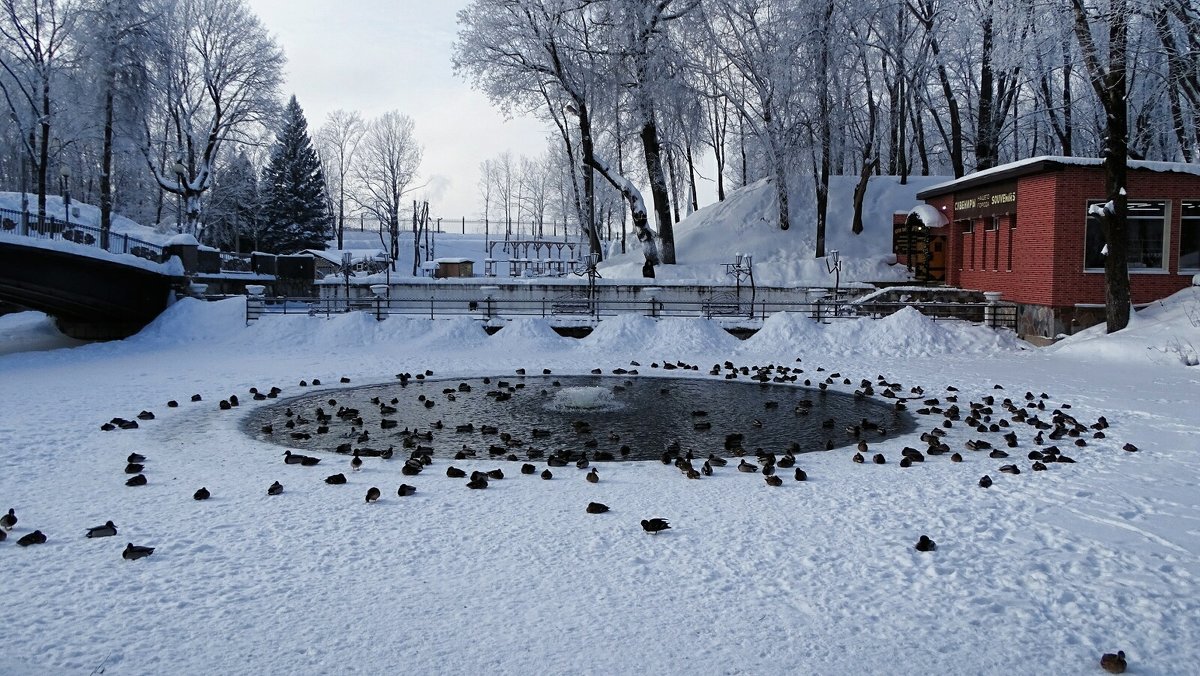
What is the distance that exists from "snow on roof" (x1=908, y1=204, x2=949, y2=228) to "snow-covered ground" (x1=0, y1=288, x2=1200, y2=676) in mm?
21066

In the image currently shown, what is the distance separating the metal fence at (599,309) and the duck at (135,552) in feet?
62.0

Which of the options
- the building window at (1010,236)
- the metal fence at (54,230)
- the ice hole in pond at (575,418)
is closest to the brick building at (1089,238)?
the building window at (1010,236)

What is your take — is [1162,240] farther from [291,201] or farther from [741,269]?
[291,201]

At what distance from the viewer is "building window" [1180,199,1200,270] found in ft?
74.3

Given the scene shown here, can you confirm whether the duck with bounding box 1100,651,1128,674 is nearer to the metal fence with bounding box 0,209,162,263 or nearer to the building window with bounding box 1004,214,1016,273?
the metal fence with bounding box 0,209,162,263

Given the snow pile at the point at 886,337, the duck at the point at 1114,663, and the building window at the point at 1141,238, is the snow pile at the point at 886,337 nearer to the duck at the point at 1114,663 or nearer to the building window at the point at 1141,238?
the building window at the point at 1141,238

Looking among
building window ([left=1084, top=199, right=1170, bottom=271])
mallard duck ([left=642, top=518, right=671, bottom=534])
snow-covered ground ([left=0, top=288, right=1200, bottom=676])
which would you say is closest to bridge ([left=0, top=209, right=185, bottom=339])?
snow-covered ground ([left=0, top=288, right=1200, bottom=676])

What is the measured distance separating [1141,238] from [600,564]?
2320 centimetres

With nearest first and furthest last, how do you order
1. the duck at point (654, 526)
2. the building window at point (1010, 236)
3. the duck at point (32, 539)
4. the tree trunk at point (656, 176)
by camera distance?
the duck at point (32, 539)
the duck at point (654, 526)
the building window at point (1010, 236)
the tree trunk at point (656, 176)

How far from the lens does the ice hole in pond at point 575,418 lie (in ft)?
34.0

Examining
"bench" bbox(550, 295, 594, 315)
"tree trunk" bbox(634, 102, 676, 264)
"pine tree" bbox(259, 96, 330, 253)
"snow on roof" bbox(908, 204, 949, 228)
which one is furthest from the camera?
"pine tree" bbox(259, 96, 330, 253)

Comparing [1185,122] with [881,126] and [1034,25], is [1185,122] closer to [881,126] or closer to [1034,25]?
[1034,25]

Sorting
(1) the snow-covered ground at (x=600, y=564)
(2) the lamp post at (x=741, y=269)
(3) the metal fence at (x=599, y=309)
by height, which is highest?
(2) the lamp post at (x=741, y=269)

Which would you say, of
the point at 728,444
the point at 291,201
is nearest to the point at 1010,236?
the point at 728,444
